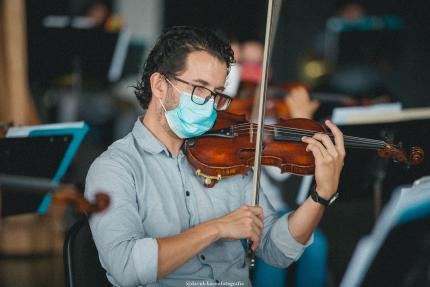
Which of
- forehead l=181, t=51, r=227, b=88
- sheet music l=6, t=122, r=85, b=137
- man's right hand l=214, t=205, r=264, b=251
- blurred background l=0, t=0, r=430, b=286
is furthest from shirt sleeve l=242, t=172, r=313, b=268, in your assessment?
sheet music l=6, t=122, r=85, b=137

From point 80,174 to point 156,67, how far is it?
2.52m

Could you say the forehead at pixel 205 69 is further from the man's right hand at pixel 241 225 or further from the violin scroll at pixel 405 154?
the violin scroll at pixel 405 154

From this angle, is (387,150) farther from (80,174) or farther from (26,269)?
(80,174)

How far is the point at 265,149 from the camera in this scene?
1.63m

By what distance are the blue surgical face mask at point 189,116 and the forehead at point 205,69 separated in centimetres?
5

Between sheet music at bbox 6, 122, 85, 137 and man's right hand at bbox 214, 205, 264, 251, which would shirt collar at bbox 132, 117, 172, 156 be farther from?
man's right hand at bbox 214, 205, 264, 251

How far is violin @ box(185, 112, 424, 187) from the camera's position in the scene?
1521 mm

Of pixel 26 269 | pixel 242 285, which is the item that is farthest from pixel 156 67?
pixel 26 269

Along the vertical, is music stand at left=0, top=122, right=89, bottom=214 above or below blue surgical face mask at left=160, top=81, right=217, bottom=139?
below

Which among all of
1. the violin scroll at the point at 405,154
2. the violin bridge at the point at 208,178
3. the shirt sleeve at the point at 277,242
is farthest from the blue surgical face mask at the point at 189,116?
the violin scroll at the point at 405,154

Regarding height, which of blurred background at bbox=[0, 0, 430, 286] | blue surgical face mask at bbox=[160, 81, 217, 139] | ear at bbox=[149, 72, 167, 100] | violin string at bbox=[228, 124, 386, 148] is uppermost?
ear at bbox=[149, 72, 167, 100]

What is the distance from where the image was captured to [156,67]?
157 cm

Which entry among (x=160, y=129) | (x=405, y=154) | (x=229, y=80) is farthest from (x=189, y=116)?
(x=229, y=80)

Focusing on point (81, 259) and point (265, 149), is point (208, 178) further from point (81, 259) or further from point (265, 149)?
point (81, 259)
